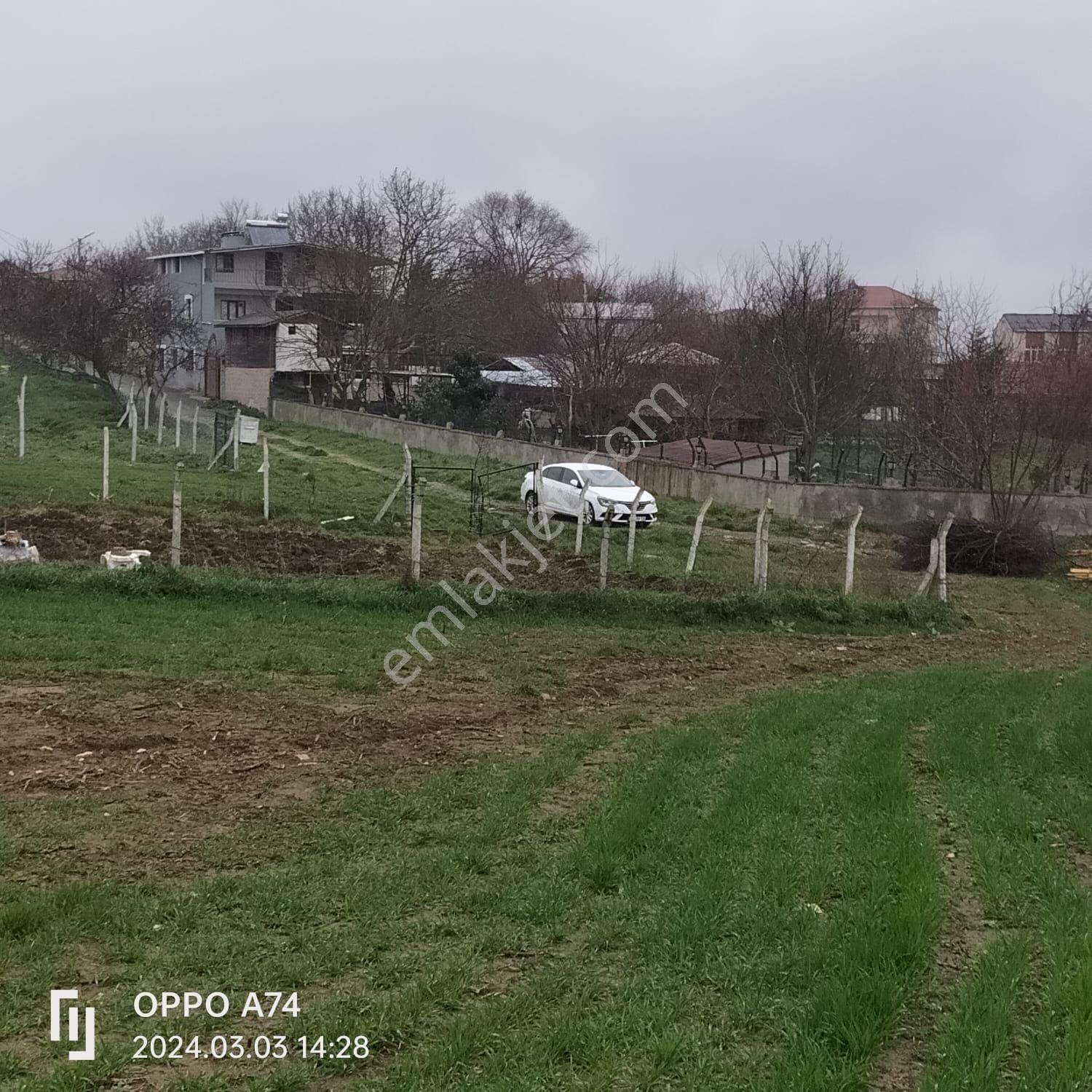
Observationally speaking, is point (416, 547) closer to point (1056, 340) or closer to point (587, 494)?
point (587, 494)

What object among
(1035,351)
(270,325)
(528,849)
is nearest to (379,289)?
(270,325)

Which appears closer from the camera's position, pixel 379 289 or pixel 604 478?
pixel 604 478

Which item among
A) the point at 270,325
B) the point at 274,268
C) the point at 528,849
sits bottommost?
the point at 528,849

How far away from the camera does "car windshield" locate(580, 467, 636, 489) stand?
22453 mm

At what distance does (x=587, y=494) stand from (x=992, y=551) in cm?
820

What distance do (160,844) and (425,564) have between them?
10.0 metres

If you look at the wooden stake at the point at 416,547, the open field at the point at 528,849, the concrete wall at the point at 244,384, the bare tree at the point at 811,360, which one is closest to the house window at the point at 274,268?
the concrete wall at the point at 244,384

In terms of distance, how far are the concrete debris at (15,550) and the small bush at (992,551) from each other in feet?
51.5

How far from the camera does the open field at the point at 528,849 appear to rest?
3736 mm

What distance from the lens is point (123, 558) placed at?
1347cm

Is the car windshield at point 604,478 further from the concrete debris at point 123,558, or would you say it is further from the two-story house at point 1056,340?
the two-story house at point 1056,340

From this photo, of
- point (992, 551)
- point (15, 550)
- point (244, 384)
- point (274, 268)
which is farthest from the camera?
point (274, 268)

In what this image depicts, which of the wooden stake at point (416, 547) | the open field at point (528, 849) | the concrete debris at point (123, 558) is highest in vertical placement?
the wooden stake at point (416, 547)

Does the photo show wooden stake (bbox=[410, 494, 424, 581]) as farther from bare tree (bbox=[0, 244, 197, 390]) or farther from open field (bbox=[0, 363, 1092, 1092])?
bare tree (bbox=[0, 244, 197, 390])
